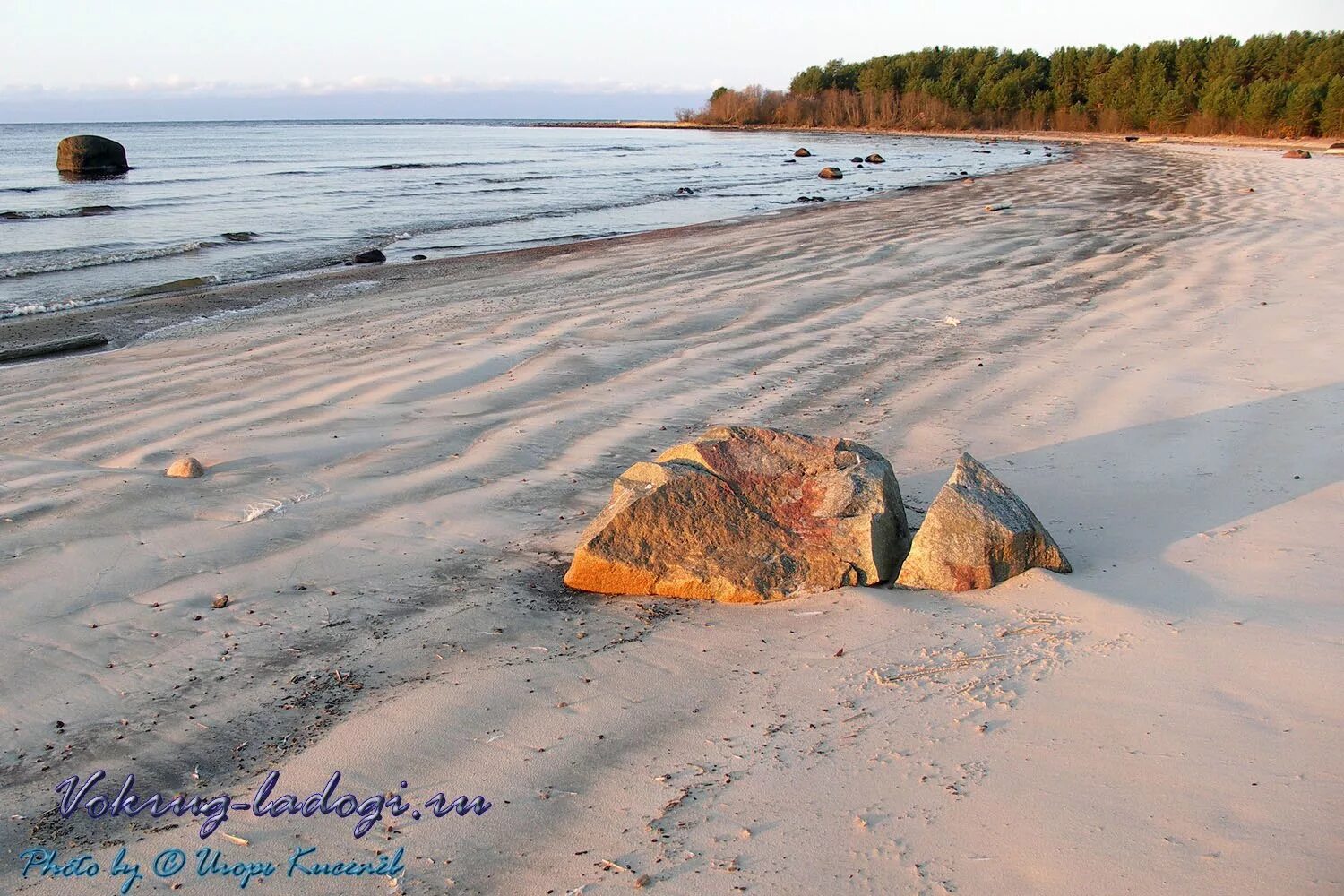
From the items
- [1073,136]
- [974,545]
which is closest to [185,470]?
[974,545]

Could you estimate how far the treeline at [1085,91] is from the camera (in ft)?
146

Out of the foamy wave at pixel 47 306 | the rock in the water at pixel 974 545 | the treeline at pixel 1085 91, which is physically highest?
the treeline at pixel 1085 91

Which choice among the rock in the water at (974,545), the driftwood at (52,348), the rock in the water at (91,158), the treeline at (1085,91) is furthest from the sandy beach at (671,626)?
the treeline at (1085,91)

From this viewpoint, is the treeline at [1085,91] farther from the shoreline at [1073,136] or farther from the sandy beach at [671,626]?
the sandy beach at [671,626]

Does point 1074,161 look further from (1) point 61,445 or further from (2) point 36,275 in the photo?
(1) point 61,445

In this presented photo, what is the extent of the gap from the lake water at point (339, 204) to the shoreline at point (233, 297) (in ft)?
1.72

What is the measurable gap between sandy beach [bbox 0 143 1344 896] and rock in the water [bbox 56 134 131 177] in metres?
25.7

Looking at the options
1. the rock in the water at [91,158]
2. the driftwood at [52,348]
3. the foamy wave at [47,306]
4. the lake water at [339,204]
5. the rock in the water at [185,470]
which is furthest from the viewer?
the rock in the water at [91,158]

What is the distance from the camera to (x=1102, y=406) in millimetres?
5285

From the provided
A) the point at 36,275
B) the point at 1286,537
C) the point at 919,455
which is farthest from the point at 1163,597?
the point at 36,275

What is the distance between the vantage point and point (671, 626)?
3.19m

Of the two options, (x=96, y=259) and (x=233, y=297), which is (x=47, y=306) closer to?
(x=233, y=297)

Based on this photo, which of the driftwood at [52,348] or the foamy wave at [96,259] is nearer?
the driftwood at [52,348]

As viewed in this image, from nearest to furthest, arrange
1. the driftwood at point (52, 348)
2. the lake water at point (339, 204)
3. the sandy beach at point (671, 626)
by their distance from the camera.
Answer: the sandy beach at point (671, 626) → the driftwood at point (52, 348) → the lake water at point (339, 204)
